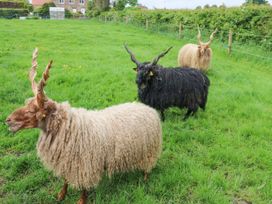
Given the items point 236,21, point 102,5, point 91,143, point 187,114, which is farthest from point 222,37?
point 102,5

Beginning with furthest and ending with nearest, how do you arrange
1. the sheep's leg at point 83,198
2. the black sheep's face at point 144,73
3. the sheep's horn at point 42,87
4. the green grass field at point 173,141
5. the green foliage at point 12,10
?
the green foliage at point 12,10
the black sheep's face at point 144,73
the green grass field at point 173,141
the sheep's leg at point 83,198
the sheep's horn at point 42,87

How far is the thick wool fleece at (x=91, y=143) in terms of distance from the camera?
368 centimetres

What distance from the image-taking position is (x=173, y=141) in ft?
18.4

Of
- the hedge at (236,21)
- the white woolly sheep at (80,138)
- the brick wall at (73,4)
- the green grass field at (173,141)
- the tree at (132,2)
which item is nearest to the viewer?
the white woolly sheep at (80,138)

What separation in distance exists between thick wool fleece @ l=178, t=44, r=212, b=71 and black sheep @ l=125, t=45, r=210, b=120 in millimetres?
3887

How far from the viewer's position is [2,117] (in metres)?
6.15

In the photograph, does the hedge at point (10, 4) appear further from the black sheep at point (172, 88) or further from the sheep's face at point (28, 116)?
the sheep's face at point (28, 116)

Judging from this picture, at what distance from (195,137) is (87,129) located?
2.57m

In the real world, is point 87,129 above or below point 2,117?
above

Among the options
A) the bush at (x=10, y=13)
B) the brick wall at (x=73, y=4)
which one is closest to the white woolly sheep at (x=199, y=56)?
the bush at (x=10, y=13)

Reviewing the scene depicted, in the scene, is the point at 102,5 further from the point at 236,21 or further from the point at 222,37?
the point at 236,21

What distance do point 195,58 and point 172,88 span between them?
4.61 meters

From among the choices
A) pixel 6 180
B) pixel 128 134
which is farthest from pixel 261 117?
pixel 6 180

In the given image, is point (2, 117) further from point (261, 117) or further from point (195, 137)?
point (261, 117)
